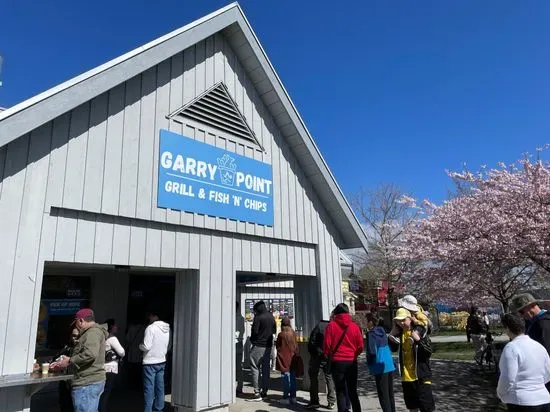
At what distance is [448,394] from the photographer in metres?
8.52

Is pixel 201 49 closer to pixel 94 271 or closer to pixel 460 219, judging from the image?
pixel 94 271

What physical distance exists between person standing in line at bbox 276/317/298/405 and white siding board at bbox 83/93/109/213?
438 cm

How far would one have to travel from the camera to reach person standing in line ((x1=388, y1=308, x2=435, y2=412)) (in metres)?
5.32

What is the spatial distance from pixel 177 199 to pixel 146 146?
2.92ft

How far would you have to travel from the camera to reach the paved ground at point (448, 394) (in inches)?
285

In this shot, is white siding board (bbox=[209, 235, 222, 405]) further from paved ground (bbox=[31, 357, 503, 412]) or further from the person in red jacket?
the person in red jacket

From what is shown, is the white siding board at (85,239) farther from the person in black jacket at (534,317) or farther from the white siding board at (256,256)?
the person in black jacket at (534,317)

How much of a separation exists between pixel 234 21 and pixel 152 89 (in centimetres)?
219

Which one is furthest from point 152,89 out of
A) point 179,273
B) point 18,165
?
point 179,273

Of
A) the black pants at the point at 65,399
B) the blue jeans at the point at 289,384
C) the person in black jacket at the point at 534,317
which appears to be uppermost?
the person in black jacket at the point at 534,317

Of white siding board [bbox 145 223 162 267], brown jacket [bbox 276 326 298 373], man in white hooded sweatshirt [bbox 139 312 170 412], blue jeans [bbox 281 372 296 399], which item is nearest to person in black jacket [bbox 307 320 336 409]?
blue jeans [bbox 281 372 296 399]

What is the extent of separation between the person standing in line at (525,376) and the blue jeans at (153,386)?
4.47 meters

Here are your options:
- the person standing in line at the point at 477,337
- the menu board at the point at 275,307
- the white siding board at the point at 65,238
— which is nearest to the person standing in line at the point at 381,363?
the white siding board at the point at 65,238

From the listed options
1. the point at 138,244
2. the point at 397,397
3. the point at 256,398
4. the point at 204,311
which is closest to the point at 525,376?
the point at 204,311
